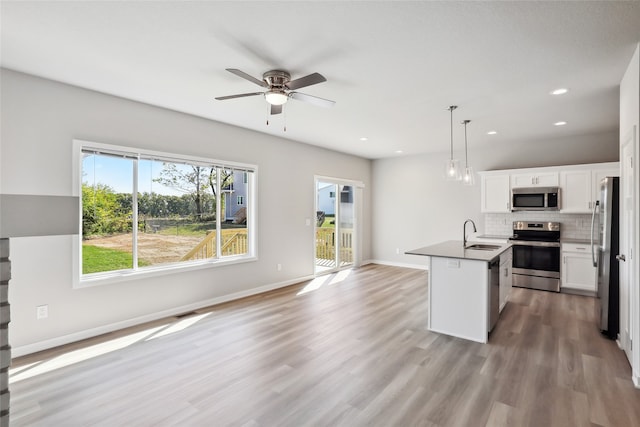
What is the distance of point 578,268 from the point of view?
5.18 metres

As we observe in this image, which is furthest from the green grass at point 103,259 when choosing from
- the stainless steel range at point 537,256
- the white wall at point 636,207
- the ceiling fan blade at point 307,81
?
the stainless steel range at point 537,256

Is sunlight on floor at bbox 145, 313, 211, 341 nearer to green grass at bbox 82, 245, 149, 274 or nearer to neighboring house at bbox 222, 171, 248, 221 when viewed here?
green grass at bbox 82, 245, 149, 274

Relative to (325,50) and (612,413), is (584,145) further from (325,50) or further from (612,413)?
(325,50)

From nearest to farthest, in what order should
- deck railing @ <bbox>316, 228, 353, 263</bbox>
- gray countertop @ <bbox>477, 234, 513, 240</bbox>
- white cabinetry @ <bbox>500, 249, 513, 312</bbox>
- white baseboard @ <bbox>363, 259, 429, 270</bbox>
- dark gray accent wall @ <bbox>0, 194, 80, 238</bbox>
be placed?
dark gray accent wall @ <bbox>0, 194, 80, 238</bbox> < white cabinetry @ <bbox>500, 249, 513, 312</bbox> < gray countertop @ <bbox>477, 234, 513, 240</bbox> < deck railing @ <bbox>316, 228, 353, 263</bbox> < white baseboard @ <bbox>363, 259, 429, 270</bbox>

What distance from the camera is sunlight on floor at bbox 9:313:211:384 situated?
2762 millimetres

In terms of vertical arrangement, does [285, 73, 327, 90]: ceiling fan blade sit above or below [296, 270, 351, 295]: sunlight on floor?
above

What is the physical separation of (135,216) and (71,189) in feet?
2.43

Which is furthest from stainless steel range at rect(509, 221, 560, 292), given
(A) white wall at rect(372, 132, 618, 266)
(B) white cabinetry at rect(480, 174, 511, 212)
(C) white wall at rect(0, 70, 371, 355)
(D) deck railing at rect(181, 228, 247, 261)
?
(D) deck railing at rect(181, 228, 247, 261)

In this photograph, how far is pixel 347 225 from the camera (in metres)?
7.64

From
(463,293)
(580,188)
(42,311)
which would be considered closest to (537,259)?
(580,188)

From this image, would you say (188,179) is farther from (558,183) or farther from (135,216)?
(558,183)

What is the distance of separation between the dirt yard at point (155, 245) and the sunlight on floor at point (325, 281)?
1953 millimetres

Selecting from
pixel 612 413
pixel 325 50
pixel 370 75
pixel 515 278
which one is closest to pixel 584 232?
pixel 515 278

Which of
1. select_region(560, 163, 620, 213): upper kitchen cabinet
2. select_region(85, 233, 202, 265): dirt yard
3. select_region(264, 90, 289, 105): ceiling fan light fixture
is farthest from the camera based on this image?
select_region(560, 163, 620, 213): upper kitchen cabinet
